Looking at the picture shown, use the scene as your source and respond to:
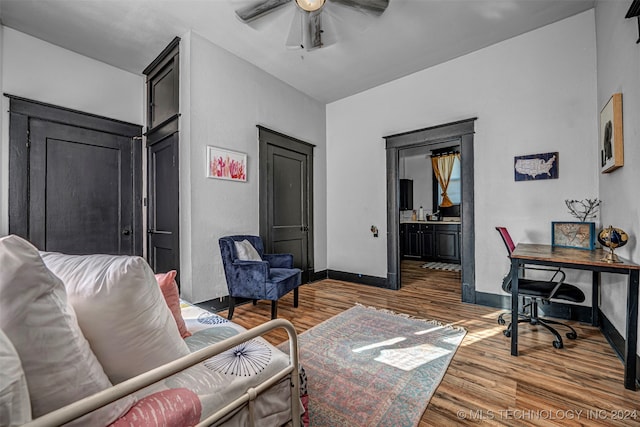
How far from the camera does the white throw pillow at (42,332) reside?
Answer: 24.7 inches

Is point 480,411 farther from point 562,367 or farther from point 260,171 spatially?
point 260,171

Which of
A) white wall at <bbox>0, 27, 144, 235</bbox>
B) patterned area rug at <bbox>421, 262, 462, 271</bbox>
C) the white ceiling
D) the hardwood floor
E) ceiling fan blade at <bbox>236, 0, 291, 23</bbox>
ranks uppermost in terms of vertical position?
the white ceiling

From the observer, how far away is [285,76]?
3.98 m

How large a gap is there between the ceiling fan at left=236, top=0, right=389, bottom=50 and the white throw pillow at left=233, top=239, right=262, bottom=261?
2.14m

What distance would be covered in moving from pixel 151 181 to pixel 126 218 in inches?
22.6

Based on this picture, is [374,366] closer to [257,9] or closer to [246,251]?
[246,251]

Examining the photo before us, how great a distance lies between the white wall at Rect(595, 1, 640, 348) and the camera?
74.3 inches

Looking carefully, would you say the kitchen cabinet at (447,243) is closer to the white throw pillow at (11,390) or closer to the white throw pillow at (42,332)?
the white throw pillow at (42,332)

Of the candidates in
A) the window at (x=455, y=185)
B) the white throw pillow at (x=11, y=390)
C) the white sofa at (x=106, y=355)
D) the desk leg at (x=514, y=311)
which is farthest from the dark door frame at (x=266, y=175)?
the window at (x=455, y=185)

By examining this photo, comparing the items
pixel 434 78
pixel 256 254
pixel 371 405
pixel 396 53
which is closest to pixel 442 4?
pixel 396 53

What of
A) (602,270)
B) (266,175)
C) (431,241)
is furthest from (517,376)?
(431,241)

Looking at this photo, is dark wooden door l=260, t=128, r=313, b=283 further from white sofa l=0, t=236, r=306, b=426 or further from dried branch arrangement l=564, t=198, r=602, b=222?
dried branch arrangement l=564, t=198, r=602, b=222

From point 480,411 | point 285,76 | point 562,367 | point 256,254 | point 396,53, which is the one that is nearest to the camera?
point 480,411

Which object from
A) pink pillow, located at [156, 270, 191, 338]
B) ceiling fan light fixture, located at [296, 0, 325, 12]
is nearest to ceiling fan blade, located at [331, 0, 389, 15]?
ceiling fan light fixture, located at [296, 0, 325, 12]
